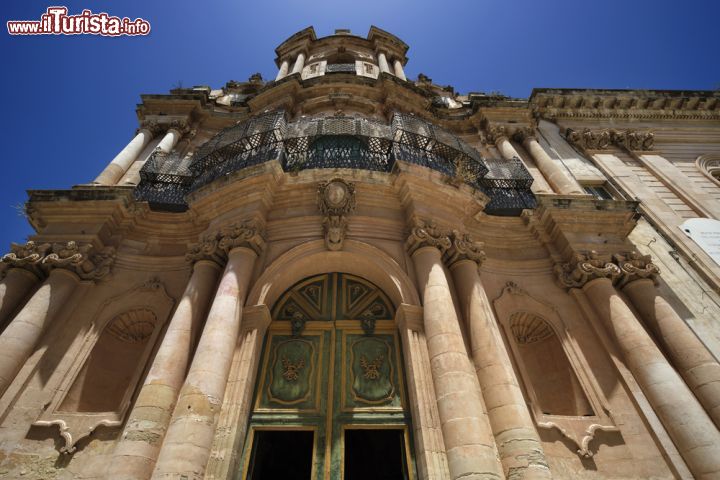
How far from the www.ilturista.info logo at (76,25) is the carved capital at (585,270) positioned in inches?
477

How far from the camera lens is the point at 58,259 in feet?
24.2

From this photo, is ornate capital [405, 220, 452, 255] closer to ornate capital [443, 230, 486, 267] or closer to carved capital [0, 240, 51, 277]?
ornate capital [443, 230, 486, 267]

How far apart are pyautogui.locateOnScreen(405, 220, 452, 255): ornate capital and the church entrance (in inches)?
49.0

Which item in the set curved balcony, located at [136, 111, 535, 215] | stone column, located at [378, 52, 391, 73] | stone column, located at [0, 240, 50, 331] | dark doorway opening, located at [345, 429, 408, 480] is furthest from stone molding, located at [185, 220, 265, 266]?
stone column, located at [378, 52, 391, 73]

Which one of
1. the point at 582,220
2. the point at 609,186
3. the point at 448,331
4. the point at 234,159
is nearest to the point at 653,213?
the point at 609,186

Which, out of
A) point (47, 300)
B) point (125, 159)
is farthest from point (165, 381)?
point (125, 159)

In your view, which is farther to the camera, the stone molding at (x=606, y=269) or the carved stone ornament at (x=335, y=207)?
the stone molding at (x=606, y=269)

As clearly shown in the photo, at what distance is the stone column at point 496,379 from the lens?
4699 mm

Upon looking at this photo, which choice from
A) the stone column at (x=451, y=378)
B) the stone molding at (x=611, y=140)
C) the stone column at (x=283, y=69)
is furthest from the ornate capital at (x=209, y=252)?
the stone molding at (x=611, y=140)

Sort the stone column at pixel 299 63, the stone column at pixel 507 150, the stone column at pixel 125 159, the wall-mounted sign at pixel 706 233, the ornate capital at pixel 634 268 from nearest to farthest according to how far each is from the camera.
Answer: the ornate capital at pixel 634 268
the wall-mounted sign at pixel 706 233
the stone column at pixel 125 159
the stone column at pixel 507 150
the stone column at pixel 299 63

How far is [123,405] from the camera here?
615cm

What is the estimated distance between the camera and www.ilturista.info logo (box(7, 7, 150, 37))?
364 inches

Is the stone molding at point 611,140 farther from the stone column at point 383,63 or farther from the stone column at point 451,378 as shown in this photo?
the stone column at point 451,378

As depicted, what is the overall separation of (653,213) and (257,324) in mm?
11301
